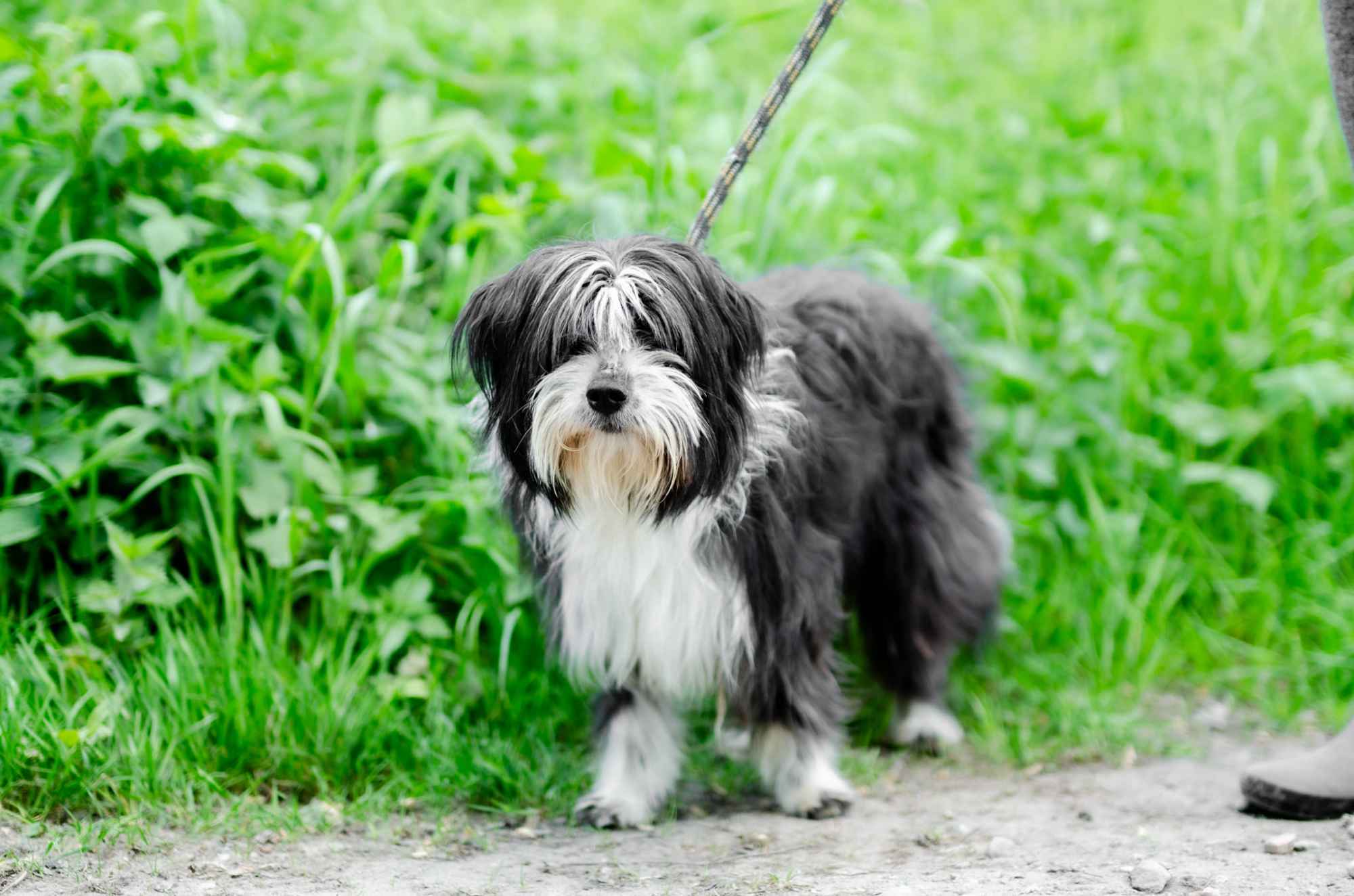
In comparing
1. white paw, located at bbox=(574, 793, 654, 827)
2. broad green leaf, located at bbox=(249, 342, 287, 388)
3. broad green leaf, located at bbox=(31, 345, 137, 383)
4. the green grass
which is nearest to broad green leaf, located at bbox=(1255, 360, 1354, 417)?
the green grass

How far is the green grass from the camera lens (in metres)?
3.42

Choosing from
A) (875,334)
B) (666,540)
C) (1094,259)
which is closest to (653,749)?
(666,540)

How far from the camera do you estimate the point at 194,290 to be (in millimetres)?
3672

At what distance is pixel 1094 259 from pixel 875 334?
1.88m

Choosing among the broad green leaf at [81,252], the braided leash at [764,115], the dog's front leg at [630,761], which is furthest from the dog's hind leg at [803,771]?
the broad green leaf at [81,252]

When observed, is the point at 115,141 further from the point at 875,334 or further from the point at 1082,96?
the point at 1082,96

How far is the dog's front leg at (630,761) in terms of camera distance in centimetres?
322

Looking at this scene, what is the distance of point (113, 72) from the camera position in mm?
3584

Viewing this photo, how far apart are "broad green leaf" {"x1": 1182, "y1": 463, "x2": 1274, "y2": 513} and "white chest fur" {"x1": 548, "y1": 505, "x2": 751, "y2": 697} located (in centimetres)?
210

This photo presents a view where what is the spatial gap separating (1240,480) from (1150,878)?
2.06m

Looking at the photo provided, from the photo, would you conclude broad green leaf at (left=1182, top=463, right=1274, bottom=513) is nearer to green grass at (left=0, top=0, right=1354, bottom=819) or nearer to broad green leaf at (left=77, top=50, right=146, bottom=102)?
green grass at (left=0, top=0, right=1354, bottom=819)

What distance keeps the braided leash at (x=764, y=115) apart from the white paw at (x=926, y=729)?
5.30 ft

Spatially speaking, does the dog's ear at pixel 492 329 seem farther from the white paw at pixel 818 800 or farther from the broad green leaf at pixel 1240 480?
the broad green leaf at pixel 1240 480

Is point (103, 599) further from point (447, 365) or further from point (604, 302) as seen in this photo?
point (604, 302)
